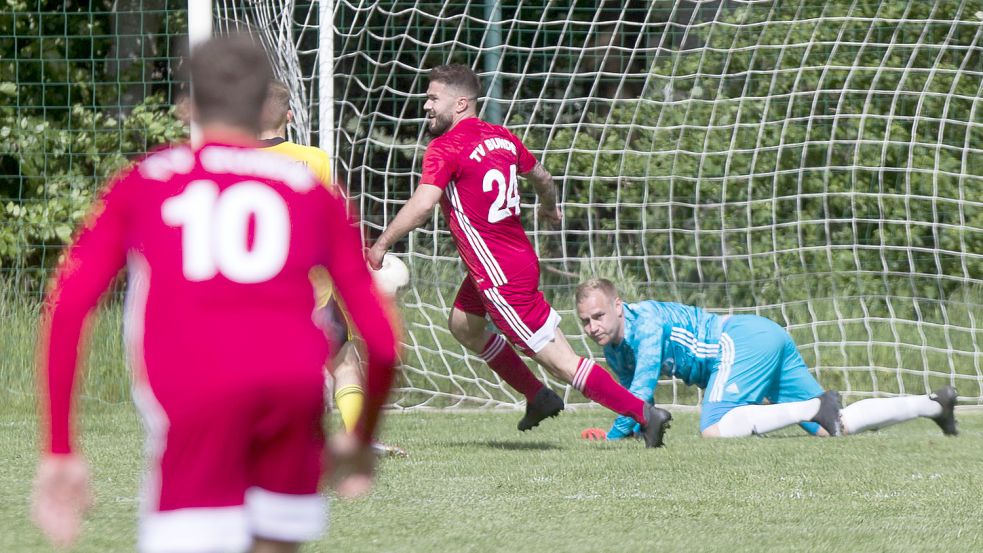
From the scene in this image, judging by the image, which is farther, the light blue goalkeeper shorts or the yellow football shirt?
the light blue goalkeeper shorts

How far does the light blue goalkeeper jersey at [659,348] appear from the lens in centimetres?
630

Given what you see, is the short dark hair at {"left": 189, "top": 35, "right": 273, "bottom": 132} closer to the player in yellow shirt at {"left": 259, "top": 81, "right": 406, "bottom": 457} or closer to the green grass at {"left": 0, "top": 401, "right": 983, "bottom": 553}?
the green grass at {"left": 0, "top": 401, "right": 983, "bottom": 553}

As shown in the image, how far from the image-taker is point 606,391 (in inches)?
224

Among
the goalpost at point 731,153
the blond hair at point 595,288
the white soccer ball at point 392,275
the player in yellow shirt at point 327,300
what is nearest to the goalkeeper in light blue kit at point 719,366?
the blond hair at point 595,288

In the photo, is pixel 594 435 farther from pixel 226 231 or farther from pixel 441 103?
pixel 226 231

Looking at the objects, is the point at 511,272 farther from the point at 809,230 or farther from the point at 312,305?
the point at 809,230

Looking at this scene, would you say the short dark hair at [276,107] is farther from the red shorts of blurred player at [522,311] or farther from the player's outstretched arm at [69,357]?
the player's outstretched arm at [69,357]

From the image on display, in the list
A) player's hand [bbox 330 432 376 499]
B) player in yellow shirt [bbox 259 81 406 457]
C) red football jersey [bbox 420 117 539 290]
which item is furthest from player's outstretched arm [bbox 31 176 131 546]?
red football jersey [bbox 420 117 539 290]

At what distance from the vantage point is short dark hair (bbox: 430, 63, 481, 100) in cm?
590

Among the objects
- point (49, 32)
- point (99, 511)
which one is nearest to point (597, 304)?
point (99, 511)

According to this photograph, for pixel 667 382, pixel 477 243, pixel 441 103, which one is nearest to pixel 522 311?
pixel 477 243

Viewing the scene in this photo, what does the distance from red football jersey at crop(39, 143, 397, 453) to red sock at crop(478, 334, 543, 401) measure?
4.06 metres

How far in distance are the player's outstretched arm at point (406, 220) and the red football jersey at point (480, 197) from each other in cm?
8

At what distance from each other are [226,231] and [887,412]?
5.10m
